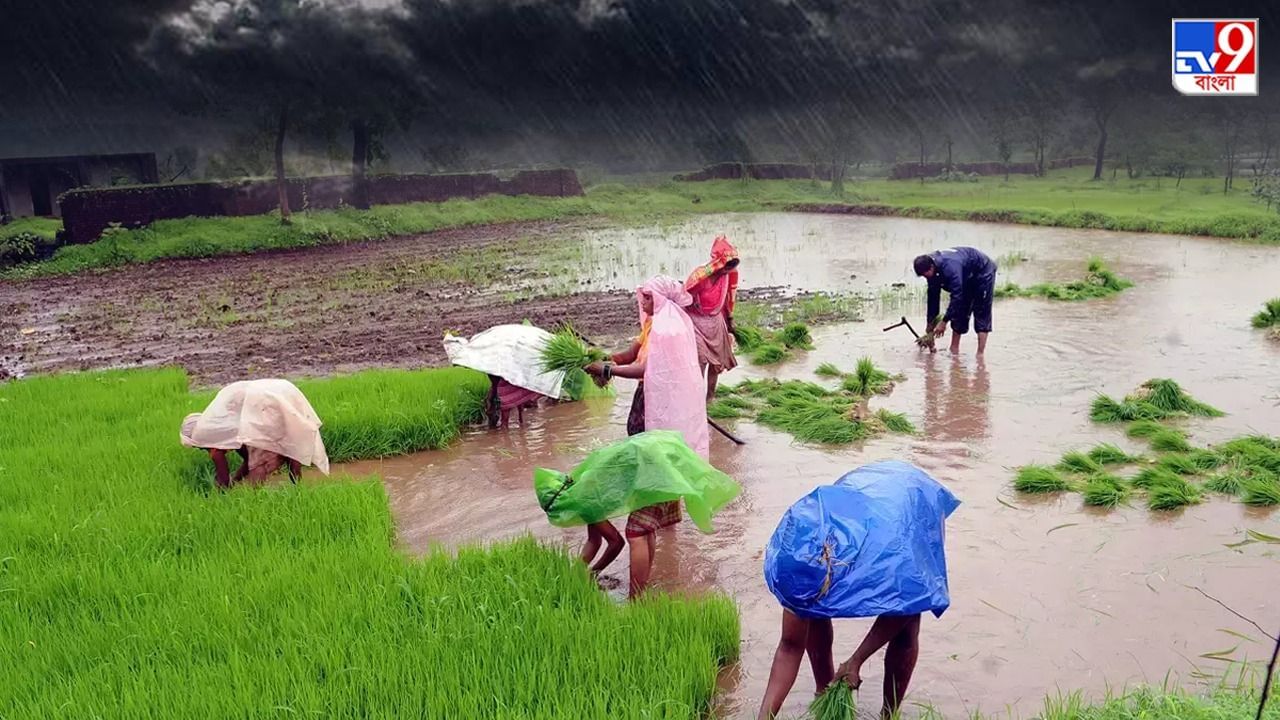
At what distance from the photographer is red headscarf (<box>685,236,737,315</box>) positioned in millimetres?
6914

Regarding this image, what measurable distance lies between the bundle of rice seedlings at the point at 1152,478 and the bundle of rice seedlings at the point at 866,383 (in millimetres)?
2758

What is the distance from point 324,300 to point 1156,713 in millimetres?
14145

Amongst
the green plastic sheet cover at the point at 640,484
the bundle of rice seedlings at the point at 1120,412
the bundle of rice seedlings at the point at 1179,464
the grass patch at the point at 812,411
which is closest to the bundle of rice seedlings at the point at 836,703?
the green plastic sheet cover at the point at 640,484

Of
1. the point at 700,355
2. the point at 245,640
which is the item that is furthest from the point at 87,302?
the point at 245,640

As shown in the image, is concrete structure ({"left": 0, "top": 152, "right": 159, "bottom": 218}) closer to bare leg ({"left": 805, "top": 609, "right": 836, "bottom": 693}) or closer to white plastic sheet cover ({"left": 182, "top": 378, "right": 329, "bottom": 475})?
white plastic sheet cover ({"left": 182, "top": 378, "right": 329, "bottom": 475})

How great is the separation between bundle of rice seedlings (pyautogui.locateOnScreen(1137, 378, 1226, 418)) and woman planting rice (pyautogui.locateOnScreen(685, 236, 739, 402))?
11.4 ft

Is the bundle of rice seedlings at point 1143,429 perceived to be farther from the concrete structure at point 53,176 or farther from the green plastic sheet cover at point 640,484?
the concrete structure at point 53,176

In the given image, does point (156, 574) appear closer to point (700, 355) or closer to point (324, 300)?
point (700, 355)

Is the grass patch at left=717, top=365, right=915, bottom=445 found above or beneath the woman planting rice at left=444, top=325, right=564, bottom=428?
beneath

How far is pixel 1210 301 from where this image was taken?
13.0 m

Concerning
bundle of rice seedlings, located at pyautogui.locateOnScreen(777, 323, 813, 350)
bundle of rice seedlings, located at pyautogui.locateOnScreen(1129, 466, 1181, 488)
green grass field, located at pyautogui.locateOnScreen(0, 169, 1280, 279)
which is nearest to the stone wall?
green grass field, located at pyautogui.locateOnScreen(0, 169, 1280, 279)

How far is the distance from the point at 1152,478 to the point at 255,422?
550cm

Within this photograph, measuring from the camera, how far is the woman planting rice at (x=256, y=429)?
5305 mm

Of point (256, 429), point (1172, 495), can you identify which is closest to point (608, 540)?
point (256, 429)
